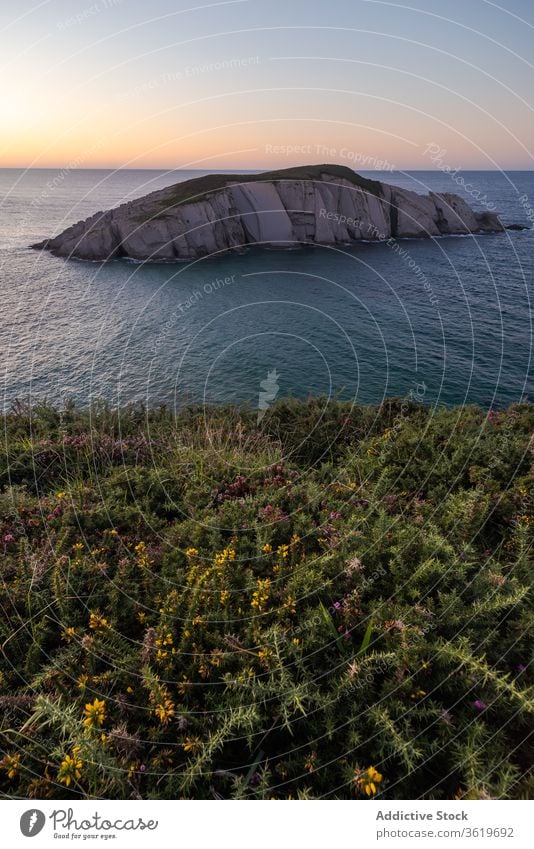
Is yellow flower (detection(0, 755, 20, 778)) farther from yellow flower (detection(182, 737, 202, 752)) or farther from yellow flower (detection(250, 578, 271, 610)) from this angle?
yellow flower (detection(250, 578, 271, 610))

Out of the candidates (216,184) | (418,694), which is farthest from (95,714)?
(216,184)

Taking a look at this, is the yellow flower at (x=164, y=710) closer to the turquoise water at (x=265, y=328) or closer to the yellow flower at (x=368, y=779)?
the yellow flower at (x=368, y=779)

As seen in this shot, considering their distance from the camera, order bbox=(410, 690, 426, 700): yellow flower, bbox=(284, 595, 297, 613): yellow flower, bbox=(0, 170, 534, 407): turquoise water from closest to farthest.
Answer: bbox=(410, 690, 426, 700): yellow flower → bbox=(284, 595, 297, 613): yellow flower → bbox=(0, 170, 534, 407): turquoise water

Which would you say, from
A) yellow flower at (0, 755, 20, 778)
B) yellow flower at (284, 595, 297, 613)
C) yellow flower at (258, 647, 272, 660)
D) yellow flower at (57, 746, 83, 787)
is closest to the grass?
yellow flower at (284, 595, 297, 613)

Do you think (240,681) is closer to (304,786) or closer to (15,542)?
(304,786)
